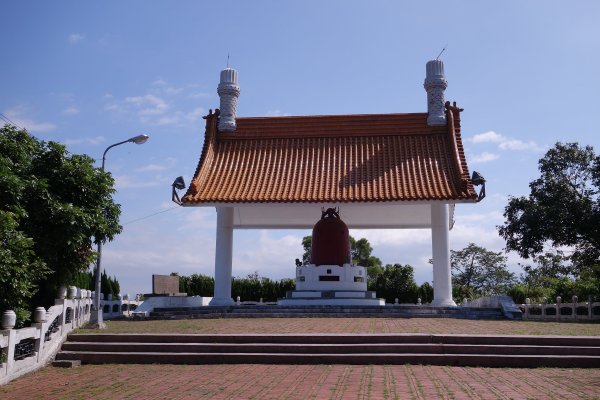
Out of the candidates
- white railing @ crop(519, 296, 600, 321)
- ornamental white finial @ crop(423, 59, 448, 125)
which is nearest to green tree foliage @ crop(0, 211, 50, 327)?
white railing @ crop(519, 296, 600, 321)

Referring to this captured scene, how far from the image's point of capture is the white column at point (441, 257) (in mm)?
19641

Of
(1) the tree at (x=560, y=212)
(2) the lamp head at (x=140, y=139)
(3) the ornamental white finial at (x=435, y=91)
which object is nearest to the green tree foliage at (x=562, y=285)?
(1) the tree at (x=560, y=212)

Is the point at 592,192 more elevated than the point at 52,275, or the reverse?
the point at 592,192

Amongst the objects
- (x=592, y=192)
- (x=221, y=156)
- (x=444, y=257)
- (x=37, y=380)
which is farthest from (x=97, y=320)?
(x=592, y=192)

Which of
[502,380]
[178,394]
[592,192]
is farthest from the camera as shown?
[592,192]

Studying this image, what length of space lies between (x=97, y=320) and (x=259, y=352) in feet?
19.0

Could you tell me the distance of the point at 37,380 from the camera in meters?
9.17

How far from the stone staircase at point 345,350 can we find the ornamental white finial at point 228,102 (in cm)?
1330

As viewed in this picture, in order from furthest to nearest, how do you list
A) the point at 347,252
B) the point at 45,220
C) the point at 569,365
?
the point at 347,252
the point at 45,220
the point at 569,365

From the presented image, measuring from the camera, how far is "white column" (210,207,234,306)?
67.5 ft

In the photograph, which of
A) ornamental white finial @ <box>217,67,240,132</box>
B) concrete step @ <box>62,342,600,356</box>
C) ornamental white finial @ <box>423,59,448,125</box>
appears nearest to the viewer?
concrete step @ <box>62,342,600,356</box>

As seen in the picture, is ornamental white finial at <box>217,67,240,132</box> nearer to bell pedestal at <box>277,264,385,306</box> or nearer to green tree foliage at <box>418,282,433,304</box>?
bell pedestal at <box>277,264,385,306</box>

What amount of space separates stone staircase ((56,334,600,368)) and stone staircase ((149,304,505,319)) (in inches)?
234

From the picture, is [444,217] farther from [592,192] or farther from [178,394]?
[178,394]
